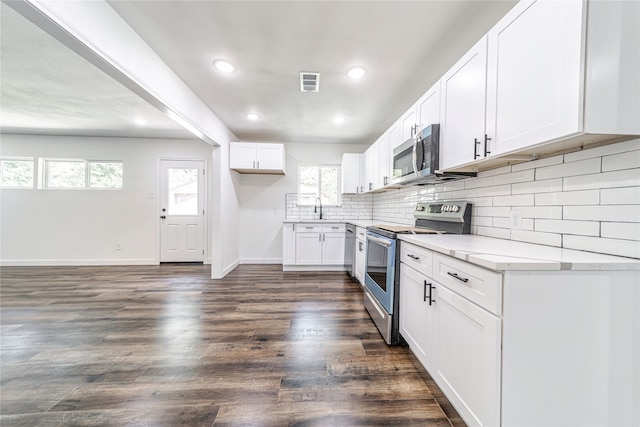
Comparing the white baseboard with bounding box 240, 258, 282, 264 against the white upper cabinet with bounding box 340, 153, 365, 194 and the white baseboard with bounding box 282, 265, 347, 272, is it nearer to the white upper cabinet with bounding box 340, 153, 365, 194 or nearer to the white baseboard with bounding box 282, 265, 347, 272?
the white baseboard with bounding box 282, 265, 347, 272

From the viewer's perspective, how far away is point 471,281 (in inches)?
42.9

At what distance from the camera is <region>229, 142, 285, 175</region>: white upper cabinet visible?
414 cm

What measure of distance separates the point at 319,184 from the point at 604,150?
4.04m

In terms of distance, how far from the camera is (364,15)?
64.1 inches

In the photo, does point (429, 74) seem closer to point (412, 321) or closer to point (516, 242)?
point (516, 242)

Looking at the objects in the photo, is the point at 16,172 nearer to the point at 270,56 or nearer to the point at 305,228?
the point at 305,228

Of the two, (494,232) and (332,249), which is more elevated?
(494,232)

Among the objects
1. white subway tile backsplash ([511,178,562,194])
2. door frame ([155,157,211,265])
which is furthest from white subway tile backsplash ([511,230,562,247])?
door frame ([155,157,211,265])

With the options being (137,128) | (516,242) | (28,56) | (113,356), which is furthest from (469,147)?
(137,128)

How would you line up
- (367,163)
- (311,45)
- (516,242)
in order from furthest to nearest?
(367,163)
(311,45)
(516,242)

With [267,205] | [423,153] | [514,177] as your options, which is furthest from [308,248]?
[514,177]

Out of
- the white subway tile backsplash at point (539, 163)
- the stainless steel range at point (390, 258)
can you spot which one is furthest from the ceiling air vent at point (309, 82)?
the white subway tile backsplash at point (539, 163)

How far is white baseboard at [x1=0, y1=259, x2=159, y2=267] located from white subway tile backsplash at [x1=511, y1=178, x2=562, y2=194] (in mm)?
5688

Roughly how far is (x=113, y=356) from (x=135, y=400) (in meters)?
0.63
